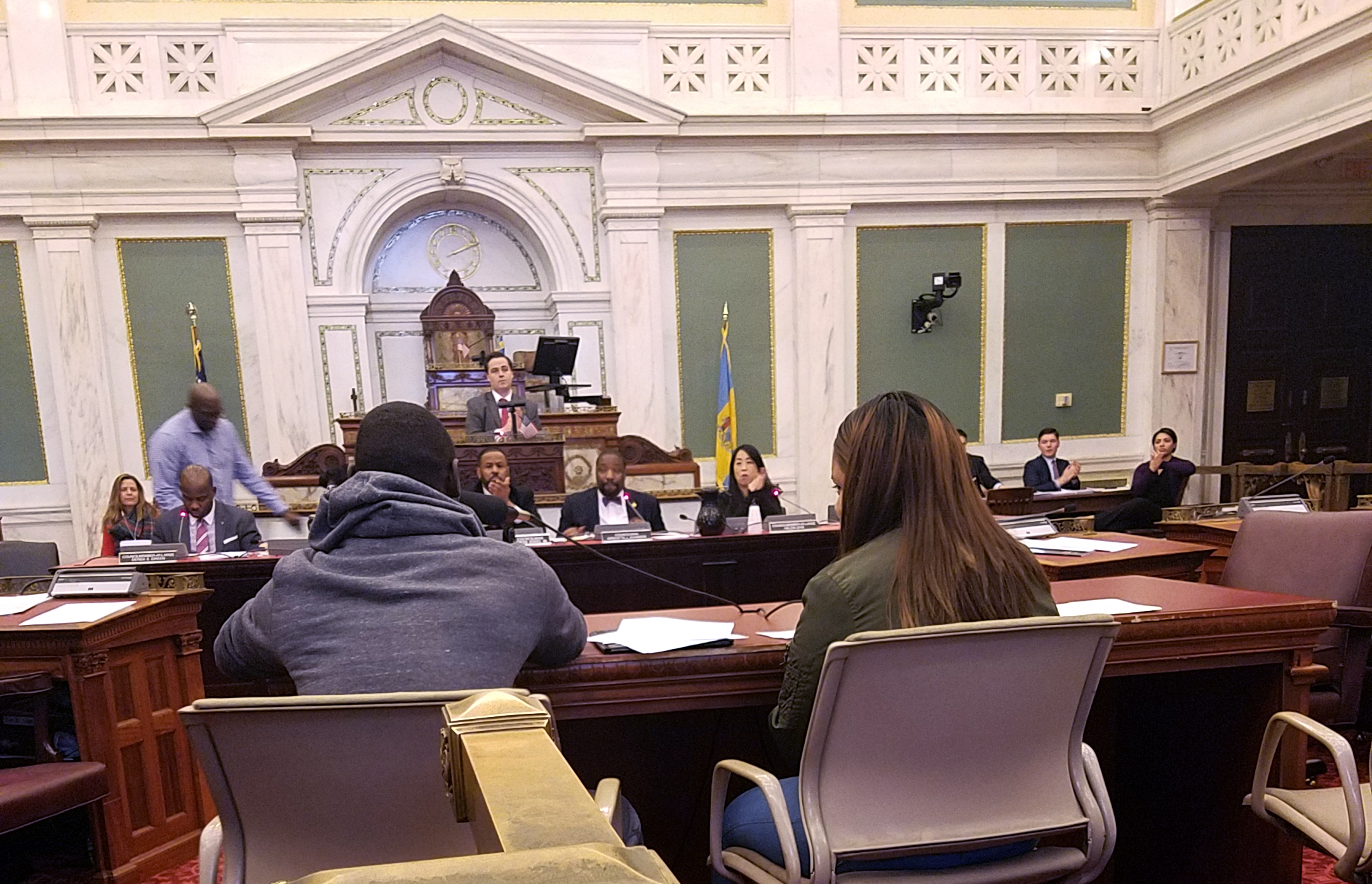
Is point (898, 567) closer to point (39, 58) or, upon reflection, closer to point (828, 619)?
point (828, 619)

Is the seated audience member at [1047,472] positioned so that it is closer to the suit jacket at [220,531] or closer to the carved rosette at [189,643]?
the suit jacket at [220,531]

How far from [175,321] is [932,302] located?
6732 millimetres

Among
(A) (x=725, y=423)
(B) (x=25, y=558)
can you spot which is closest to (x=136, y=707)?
(B) (x=25, y=558)

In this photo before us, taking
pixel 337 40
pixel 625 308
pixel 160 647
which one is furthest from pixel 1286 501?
pixel 337 40

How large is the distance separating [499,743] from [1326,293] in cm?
994

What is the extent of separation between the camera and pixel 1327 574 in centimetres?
269

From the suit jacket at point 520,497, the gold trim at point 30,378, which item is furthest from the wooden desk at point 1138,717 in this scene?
the gold trim at point 30,378

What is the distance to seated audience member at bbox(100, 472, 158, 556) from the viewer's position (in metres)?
4.48

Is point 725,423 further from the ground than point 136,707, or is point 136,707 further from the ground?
point 725,423

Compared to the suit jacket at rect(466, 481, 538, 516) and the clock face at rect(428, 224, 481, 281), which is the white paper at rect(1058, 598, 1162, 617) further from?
the clock face at rect(428, 224, 481, 281)

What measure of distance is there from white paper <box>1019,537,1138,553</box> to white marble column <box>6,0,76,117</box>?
7785 mm

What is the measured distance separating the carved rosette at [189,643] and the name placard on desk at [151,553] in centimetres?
102

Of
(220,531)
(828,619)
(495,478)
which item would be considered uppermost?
(828,619)

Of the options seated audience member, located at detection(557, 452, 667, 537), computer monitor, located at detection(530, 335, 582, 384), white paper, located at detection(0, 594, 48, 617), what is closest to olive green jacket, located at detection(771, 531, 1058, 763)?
white paper, located at detection(0, 594, 48, 617)
